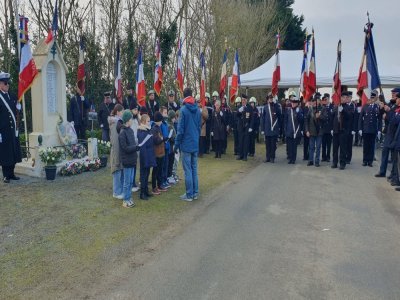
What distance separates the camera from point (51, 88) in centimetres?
1136

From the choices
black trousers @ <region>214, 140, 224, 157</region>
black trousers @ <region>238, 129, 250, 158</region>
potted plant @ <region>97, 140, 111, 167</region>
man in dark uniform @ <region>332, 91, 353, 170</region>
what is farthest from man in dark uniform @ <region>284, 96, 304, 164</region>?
potted plant @ <region>97, 140, 111, 167</region>

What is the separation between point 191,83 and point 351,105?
16.0 metres

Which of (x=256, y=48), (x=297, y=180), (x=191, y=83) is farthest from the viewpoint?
(x=256, y=48)

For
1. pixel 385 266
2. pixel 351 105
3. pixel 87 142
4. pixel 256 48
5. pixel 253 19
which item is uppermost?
pixel 253 19

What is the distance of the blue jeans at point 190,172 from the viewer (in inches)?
326

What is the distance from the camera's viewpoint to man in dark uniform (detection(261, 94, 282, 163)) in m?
13.5

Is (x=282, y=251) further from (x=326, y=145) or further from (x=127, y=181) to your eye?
(x=326, y=145)

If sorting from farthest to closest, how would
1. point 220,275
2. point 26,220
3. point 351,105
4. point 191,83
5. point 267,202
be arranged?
point 191,83, point 351,105, point 267,202, point 26,220, point 220,275

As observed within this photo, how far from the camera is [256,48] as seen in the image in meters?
30.5

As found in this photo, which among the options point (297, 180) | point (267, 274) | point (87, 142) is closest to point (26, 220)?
point (267, 274)

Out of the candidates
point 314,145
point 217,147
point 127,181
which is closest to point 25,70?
point 127,181

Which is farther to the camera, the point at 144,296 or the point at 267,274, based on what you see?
the point at 267,274

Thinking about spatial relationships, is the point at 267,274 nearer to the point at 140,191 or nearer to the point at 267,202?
the point at 267,202

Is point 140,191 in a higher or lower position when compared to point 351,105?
lower
